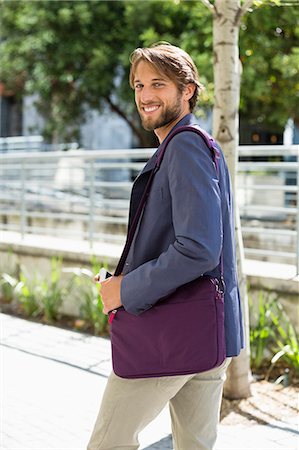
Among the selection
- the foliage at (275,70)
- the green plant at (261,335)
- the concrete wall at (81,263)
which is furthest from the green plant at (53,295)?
the foliage at (275,70)

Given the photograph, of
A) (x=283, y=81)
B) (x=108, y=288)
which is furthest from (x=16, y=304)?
(x=283, y=81)

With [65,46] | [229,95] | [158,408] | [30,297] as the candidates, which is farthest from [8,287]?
[65,46]

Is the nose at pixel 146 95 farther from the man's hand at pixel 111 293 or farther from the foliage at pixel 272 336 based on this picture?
the foliage at pixel 272 336

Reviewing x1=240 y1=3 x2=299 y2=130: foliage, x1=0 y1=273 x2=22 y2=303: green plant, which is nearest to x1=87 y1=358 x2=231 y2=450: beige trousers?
x1=0 y1=273 x2=22 y2=303: green plant

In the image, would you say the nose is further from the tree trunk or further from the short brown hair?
the tree trunk

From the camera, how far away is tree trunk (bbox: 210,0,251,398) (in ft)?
16.7

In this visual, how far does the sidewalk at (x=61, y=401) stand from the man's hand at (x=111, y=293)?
2.04 meters

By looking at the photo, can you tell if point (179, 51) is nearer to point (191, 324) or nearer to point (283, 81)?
point (191, 324)

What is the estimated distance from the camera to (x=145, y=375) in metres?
2.60

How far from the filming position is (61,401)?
17.3ft

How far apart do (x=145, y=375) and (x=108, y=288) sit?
31 cm

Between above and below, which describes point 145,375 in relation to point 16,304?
above

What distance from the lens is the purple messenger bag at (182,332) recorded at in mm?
2547

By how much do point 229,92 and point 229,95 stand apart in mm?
20
